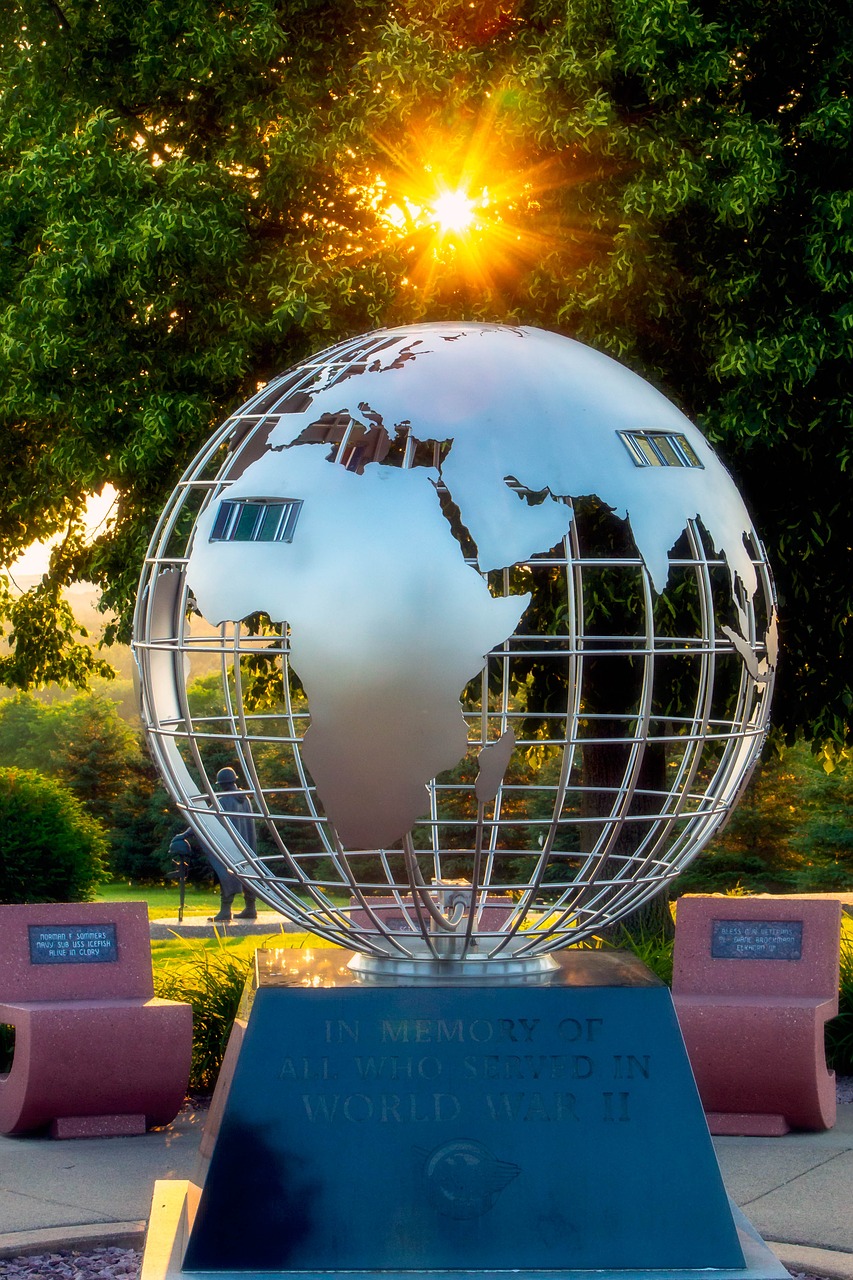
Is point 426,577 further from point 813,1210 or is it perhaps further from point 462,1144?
point 813,1210

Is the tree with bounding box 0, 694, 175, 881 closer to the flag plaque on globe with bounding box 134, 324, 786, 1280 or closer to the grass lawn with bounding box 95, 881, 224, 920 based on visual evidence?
the grass lawn with bounding box 95, 881, 224, 920

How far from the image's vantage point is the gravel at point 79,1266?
15.7 feet

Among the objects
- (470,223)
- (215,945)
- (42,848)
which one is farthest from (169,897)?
(470,223)

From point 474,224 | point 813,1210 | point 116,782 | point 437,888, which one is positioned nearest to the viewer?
point 437,888

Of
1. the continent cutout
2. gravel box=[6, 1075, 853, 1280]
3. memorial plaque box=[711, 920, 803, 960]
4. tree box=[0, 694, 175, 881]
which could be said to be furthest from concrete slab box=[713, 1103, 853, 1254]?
tree box=[0, 694, 175, 881]

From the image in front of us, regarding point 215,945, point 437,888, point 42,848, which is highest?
point 437,888

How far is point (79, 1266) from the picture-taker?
16.2 feet

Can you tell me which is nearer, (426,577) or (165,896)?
(426,577)

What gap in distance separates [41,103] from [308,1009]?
808 cm

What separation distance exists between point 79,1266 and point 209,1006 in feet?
9.16

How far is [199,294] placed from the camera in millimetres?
9125

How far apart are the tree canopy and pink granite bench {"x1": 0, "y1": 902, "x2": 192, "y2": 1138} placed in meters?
2.79

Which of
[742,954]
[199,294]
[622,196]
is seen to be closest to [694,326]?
[622,196]

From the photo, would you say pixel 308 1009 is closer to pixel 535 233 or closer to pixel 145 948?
pixel 145 948
